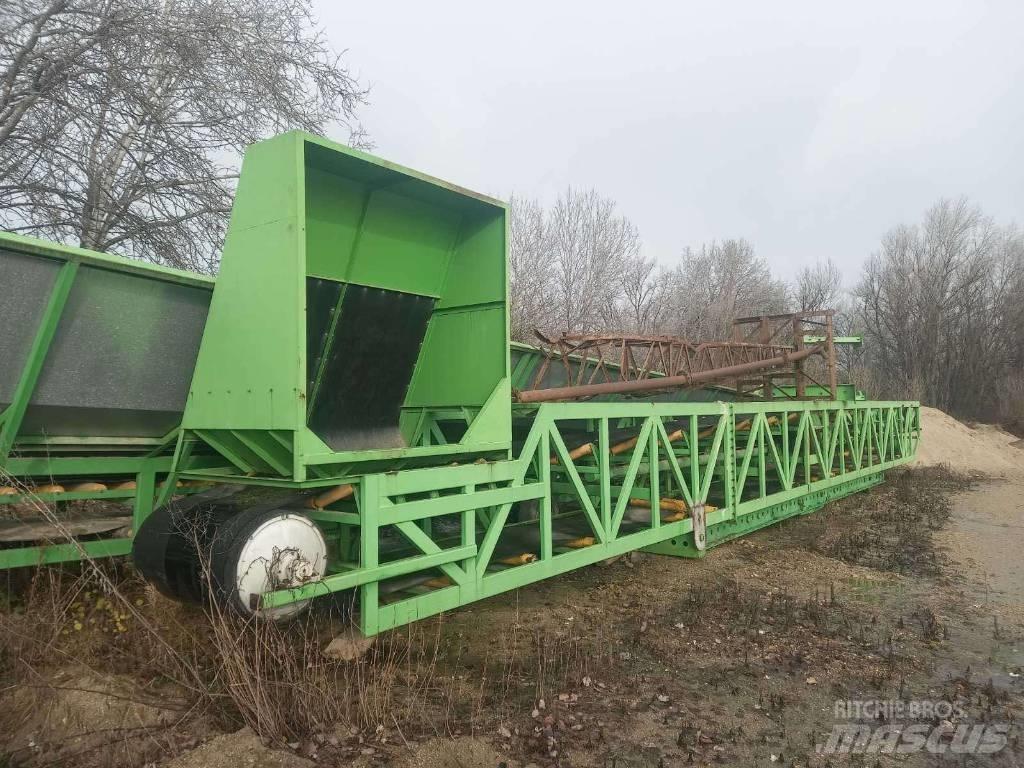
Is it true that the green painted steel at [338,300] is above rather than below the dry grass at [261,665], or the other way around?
above

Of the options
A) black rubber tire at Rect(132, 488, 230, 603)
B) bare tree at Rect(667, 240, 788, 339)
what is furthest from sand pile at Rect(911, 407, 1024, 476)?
black rubber tire at Rect(132, 488, 230, 603)

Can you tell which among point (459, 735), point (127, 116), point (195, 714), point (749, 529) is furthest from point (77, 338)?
point (749, 529)

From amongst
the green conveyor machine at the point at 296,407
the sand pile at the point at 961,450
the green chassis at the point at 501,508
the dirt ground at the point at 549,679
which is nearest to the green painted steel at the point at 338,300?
the green conveyor machine at the point at 296,407

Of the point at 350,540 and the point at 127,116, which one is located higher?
the point at 127,116

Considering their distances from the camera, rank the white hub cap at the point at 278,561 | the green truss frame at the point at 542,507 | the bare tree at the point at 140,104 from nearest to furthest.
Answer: the white hub cap at the point at 278,561
the green truss frame at the point at 542,507
the bare tree at the point at 140,104

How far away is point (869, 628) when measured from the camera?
198 inches

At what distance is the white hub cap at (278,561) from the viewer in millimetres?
3396

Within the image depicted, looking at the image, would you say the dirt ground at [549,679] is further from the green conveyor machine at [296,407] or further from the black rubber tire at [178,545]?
the green conveyor machine at [296,407]

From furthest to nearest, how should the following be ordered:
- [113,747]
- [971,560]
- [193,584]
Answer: [971,560] < [193,584] < [113,747]

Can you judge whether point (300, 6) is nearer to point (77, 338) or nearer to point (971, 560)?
point (77, 338)

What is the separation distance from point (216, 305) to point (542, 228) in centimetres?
2053

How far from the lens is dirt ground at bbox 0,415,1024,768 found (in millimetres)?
3041

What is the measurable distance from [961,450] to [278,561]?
77.2ft

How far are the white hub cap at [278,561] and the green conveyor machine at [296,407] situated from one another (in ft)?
0.03
